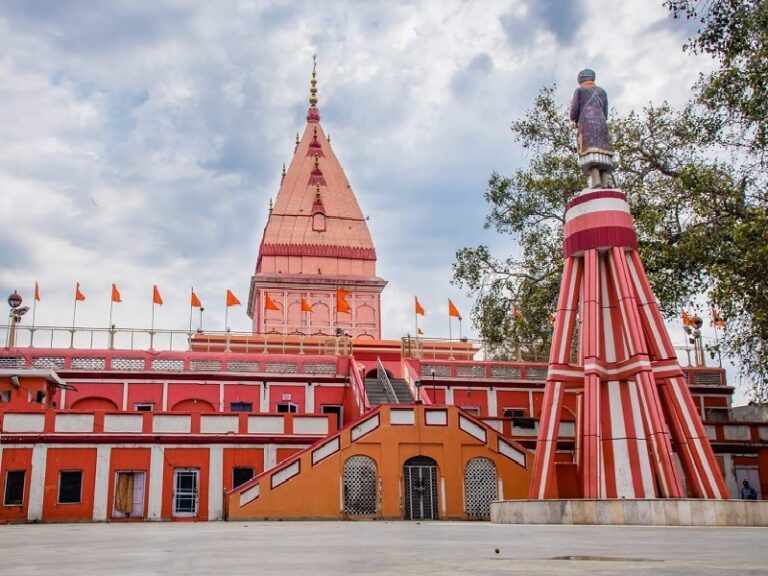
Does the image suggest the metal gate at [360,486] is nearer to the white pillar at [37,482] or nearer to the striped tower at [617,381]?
the striped tower at [617,381]

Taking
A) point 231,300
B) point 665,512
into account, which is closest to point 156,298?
point 231,300

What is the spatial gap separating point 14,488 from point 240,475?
7.29 metres

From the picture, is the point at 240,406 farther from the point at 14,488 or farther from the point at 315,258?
the point at 315,258

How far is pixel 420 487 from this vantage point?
2712cm

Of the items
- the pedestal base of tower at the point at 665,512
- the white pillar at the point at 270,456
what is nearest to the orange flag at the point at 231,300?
the white pillar at the point at 270,456

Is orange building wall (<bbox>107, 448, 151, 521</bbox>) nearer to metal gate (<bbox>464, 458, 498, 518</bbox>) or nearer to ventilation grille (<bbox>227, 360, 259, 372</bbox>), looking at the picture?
ventilation grille (<bbox>227, 360, 259, 372</bbox>)

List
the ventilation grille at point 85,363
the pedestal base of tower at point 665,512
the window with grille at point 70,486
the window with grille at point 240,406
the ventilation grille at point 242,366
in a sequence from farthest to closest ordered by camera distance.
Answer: the ventilation grille at point 242,366
the window with grille at point 240,406
the ventilation grille at point 85,363
the window with grille at point 70,486
the pedestal base of tower at point 665,512

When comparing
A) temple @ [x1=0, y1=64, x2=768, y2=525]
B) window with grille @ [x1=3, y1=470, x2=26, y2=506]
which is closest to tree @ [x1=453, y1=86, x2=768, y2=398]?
temple @ [x1=0, y1=64, x2=768, y2=525]

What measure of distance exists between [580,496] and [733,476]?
12462 mm

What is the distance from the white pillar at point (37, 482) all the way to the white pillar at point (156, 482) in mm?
3066

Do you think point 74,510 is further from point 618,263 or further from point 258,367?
point 618,263

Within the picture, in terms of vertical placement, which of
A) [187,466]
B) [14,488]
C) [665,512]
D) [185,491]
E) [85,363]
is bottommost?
[665,512]

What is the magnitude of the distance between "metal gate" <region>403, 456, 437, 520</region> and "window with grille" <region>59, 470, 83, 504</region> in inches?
426

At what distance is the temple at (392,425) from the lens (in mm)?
22234
